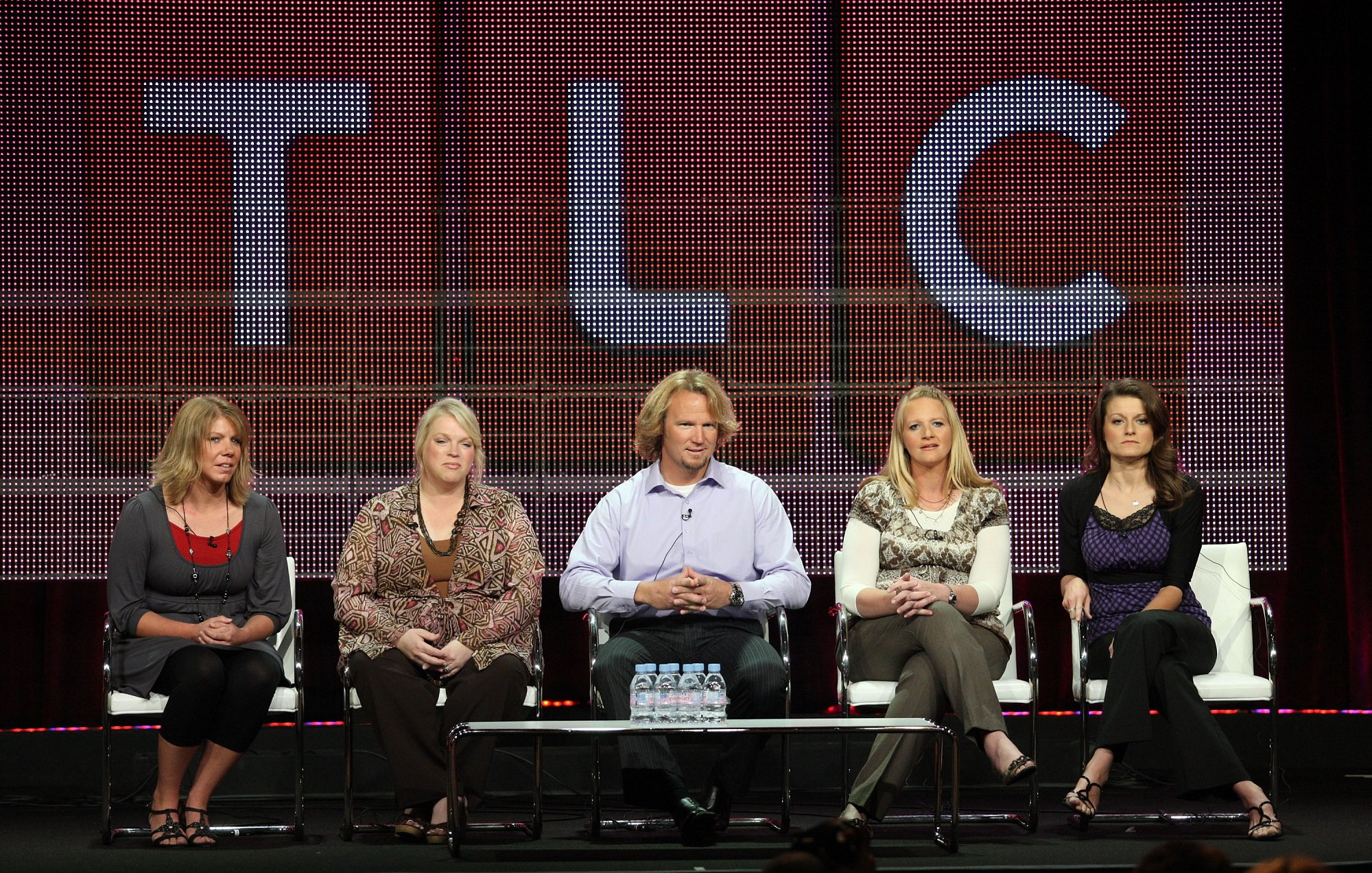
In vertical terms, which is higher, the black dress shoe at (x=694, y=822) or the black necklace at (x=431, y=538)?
the black necklace at (x=431, y=538)

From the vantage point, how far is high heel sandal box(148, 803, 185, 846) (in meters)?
4.05

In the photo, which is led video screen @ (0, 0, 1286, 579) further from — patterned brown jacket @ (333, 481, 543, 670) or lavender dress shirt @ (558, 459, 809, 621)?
patterned brown jacket @ (333, 481, 543, 670)

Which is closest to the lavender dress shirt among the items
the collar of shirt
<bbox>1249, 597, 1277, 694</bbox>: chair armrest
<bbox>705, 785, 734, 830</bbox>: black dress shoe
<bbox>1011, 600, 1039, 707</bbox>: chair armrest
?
the collar of shirt

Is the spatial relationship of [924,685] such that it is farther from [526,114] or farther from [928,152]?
[526,114]

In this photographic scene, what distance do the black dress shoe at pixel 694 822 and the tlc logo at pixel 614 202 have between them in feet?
6.20

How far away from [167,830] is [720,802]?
1508mm

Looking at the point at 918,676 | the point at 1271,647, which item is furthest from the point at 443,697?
the point at 1271,647

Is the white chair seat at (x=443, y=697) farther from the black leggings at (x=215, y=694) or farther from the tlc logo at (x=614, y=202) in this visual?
the tlc logo at (x=614, y=202)

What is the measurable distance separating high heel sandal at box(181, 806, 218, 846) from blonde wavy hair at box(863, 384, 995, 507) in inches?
85.7

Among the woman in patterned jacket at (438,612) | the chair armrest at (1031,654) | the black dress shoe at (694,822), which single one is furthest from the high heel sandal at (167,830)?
the chair armrest at (1031,654)

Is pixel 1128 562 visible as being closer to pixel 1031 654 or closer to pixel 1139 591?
pixel 1139 591

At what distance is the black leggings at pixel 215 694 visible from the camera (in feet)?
13.4

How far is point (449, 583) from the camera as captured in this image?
441cm

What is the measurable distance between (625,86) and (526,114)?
37 cm
